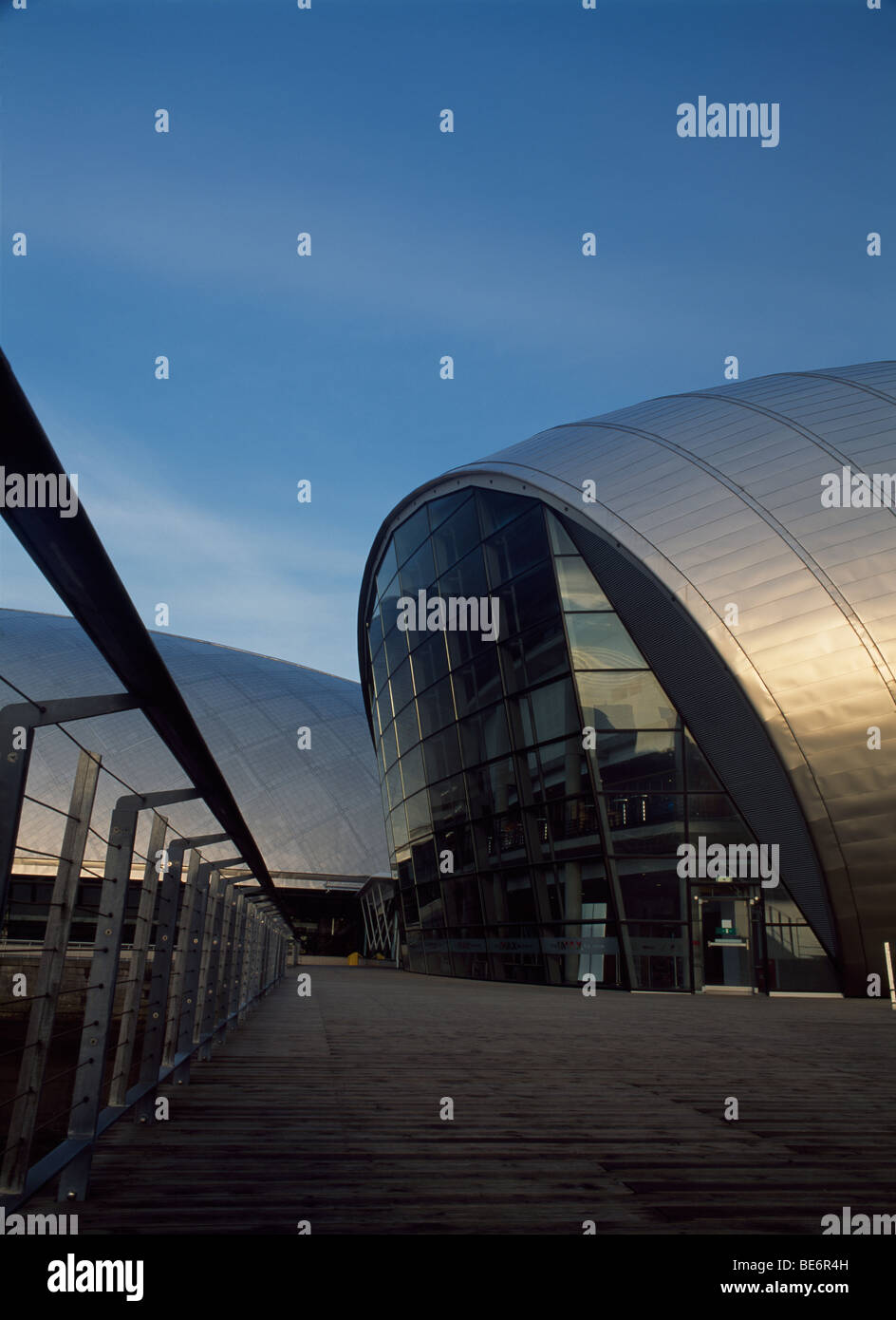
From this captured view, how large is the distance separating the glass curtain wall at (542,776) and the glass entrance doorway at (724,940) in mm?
298

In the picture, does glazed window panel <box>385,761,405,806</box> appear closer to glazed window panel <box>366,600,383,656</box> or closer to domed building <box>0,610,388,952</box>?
glazed window panel <box>366,600,383,656</box>

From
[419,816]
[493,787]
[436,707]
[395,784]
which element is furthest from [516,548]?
[395,784]

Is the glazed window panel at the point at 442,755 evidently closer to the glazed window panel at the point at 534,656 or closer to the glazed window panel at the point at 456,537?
the glazed window panel at the point at 534,656

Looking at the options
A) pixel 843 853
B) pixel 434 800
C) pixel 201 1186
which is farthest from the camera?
pixel 434 800

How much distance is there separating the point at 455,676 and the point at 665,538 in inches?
337

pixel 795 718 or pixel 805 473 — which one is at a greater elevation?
pixel 805 473

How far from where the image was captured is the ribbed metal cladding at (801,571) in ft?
55.4

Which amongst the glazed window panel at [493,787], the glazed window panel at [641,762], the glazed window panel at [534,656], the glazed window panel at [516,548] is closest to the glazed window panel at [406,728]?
the glazed window panel at [493,787]

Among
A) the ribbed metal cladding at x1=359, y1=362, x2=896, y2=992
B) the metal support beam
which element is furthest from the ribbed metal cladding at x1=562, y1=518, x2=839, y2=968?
the metal support beam

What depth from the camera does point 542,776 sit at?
2219 centimetres
